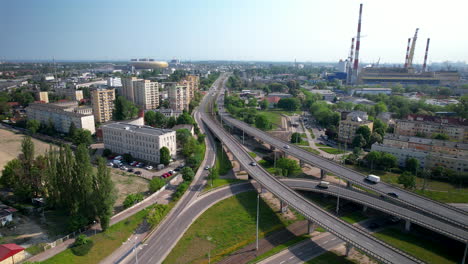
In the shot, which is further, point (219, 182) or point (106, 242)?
point (219, 182)

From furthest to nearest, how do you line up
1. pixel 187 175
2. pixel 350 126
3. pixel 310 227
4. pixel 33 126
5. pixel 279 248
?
pixel 33 126
pixel 350 126
pixel 187 175
pixel 310 227
pixel 279 248

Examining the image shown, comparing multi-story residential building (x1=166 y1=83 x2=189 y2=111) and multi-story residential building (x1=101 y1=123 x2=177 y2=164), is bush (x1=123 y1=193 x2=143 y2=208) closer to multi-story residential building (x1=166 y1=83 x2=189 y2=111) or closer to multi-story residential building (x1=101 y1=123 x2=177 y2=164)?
multi-story residential building (x1=101 y1=123 x2=177 y2=164)

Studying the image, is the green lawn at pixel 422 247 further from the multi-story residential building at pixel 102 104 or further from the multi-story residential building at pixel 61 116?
the multi-story residential building at pixel 102 104

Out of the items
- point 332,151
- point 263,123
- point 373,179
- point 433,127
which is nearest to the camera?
point 373,179

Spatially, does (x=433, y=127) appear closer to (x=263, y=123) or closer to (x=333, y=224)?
(x=263, y=123)

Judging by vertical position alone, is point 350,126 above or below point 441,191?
above

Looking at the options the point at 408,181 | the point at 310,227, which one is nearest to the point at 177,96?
the point at 408,181
